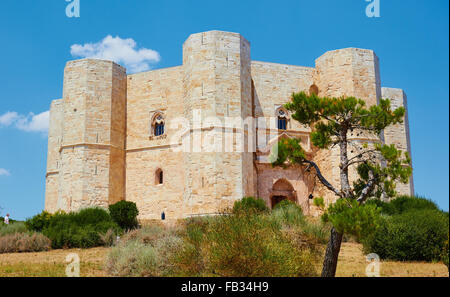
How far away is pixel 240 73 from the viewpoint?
19.5 meters

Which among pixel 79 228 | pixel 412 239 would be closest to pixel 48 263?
pixel 79 228

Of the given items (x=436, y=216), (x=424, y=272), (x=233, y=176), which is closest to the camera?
(x=424, y=272)

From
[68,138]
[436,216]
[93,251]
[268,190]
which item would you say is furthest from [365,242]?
[68,138]

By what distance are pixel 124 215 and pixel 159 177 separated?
4122 mm

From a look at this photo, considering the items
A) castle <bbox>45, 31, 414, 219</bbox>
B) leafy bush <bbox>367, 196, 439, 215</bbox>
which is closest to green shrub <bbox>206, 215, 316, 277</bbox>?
leafy bush <bbox>367, 196, 439, 215</bbox>

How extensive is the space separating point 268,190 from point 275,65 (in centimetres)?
591

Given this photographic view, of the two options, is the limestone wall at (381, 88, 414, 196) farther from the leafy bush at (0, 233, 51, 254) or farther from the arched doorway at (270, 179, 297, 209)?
the leafy bush at (0, 233, 51, 254)

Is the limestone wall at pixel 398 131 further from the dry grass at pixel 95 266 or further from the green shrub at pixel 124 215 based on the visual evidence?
the green shrub at pixel 124 215

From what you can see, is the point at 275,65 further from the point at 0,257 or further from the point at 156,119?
the point at 0,257

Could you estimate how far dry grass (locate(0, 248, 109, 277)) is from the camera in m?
9.62

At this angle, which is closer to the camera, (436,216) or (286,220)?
(436,216)

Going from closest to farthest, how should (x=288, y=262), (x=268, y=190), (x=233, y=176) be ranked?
Result: (x=288, y=262), (x=233, y=176), (x=268, y=190)

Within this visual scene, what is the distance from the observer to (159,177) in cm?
2159

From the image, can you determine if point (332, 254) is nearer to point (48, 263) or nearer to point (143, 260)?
point (143, 260)
